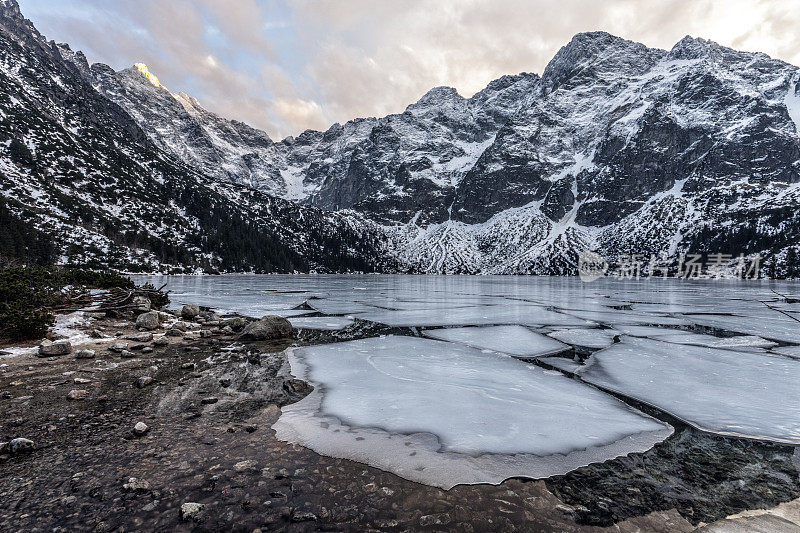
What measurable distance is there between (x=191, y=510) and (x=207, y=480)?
2.40ft

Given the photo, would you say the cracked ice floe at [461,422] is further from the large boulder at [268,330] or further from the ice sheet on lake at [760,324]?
the ice sheet on lake at [760,324]

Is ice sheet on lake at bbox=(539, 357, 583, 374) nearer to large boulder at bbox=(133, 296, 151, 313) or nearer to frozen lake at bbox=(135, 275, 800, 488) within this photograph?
frozen lake at bbox=(135, 275, 800, 488)

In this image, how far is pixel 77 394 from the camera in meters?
7.07

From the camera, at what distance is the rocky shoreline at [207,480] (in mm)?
3664

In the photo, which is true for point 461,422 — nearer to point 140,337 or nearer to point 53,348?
point 53,348

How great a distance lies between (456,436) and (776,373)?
10.3 metres

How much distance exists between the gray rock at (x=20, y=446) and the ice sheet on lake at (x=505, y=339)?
11636 mm

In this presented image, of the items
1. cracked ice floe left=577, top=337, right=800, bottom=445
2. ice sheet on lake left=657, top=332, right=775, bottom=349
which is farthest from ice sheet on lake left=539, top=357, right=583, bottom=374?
ice sheet on lake left=657, top=332, right=775, bottom=349

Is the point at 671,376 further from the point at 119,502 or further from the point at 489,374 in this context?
the point at 119,502

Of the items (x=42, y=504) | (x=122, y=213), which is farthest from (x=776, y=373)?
(x=122, y=213)

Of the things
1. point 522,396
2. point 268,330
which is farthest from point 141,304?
point 522,396

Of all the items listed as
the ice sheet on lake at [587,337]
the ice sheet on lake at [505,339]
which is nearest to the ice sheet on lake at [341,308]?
the ice sheet on lake at [505,339]

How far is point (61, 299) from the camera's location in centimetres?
1504

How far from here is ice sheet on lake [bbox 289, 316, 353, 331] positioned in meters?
17.5
